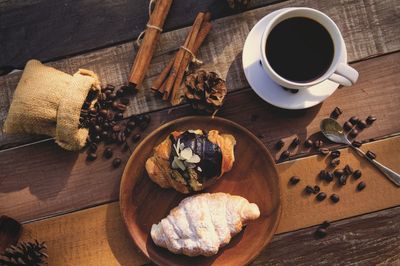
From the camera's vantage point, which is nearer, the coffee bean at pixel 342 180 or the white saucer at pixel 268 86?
the white saucer at pixel 268 86

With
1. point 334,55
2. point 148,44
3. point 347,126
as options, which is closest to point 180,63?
point 148,44

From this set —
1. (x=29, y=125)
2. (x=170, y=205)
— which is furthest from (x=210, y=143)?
(x=29, y=125)

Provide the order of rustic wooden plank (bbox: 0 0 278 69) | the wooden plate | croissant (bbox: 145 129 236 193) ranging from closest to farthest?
1. croissant (bbox: 145 129 236 193)
2. the wooden plate
3. rustic wooden plank (bbox: 0 0 278 69)

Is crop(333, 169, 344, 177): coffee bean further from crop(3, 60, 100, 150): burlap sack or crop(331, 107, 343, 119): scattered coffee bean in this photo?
crop(3, 60, 100, 150): burlap sack

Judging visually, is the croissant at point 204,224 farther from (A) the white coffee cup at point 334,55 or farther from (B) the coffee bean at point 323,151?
(A) the white coffee cup at point 334,55

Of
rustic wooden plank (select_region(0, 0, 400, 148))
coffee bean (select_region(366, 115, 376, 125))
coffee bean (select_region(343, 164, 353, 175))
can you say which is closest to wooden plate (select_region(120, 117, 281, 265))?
rustic wooden plank (select_region(0, 0, 400, 148))

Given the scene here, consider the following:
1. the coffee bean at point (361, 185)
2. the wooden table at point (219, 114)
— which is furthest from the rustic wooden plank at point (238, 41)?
the coffee bean at point (361, 185)
